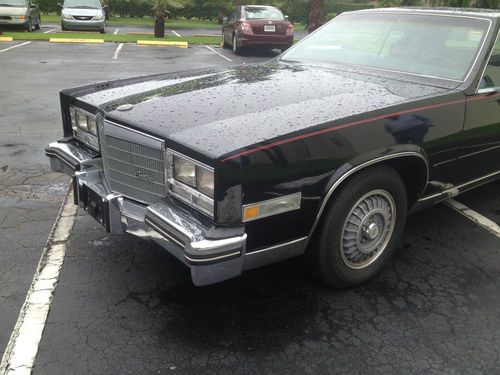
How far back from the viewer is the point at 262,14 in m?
16.8

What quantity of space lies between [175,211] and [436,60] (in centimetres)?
235

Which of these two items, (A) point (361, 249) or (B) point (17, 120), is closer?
(A) point (361, 249)

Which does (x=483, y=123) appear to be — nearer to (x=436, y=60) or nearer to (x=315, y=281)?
(x=436, y=60)

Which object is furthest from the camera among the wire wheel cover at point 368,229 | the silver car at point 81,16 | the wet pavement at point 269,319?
the silver car at point 81,16

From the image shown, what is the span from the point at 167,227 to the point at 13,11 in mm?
19528

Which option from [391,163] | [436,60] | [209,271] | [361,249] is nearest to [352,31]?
[436,60]

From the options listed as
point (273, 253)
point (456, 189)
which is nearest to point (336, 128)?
point (273, 253)

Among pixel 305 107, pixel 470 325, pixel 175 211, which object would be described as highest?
pixel 305 107

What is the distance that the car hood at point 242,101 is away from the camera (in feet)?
8.41

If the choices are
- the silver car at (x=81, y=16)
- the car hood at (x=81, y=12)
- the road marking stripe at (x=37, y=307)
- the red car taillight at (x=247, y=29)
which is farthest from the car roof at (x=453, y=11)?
the car hood at (x=81, y=12)

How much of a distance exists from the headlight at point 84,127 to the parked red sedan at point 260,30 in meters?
13.1

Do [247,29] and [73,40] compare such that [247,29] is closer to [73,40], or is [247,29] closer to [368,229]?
[73,40]

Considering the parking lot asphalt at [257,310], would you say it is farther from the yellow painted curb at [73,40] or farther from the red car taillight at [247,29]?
the yellow painted curb at [73,40]

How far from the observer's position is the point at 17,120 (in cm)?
688
